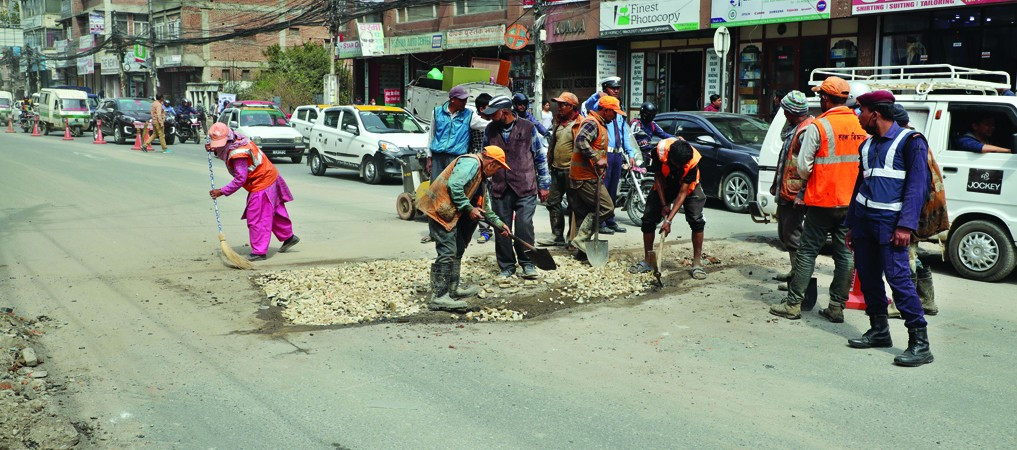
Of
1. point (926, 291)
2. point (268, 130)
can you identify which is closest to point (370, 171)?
point (268, 130)

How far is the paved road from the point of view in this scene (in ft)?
14.6

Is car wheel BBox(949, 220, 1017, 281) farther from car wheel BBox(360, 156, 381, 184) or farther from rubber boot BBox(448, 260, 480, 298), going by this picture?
car wheel BBox(360, 156, 381, 184)

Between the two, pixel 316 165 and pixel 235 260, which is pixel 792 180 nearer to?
pixel 235 260

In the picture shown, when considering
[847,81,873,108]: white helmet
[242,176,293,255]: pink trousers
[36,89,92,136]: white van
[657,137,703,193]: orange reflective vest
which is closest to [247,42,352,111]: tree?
[36,89,92,136]: white van

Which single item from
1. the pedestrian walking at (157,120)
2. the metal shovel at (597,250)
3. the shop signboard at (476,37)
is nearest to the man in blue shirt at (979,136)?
the metal shovel at (597,250)

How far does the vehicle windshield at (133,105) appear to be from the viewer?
32062 millimetres

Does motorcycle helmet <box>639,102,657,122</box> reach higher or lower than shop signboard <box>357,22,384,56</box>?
lower

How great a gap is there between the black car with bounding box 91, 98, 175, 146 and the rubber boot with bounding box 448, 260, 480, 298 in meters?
25.7

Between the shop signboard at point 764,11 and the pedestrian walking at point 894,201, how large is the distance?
14.6 meters

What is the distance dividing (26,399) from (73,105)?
37.0 meters

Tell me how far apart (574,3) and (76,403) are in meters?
22.2

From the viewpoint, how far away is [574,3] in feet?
83.1

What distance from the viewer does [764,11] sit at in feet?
66.2

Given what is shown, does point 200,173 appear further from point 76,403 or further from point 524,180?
point 76,403
